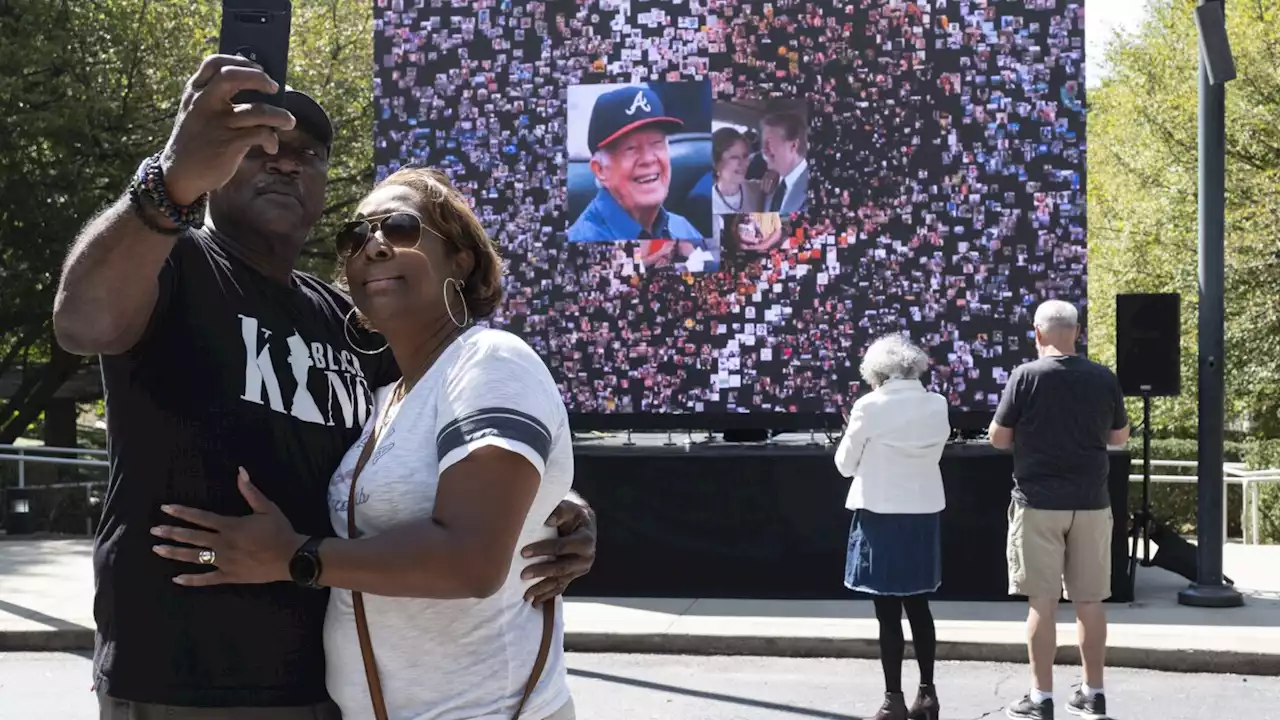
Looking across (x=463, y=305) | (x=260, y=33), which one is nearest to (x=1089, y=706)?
(x=463, y=305)

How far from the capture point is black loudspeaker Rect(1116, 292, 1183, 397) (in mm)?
10406

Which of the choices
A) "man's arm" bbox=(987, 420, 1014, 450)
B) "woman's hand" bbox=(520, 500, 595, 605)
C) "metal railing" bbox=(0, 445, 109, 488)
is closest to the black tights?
"man's arm" bbox=(987, 420, 1014, 450)

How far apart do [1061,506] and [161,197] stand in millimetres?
5430

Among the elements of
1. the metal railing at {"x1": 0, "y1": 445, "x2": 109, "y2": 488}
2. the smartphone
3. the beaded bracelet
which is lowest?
the metal railing at {"x1": 0, "y1": 445, "x2": 109, "y2": 488}

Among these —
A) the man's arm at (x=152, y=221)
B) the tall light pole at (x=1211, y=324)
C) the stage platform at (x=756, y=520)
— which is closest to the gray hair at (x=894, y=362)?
the stage platform at (x=756, y=520)

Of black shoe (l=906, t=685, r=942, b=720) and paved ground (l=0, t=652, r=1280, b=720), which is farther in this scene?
paved ground (l=0, t=652, r=1280, b=720)

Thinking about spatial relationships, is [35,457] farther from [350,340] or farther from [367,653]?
[367,653]

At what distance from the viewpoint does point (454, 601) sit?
85.5 inches

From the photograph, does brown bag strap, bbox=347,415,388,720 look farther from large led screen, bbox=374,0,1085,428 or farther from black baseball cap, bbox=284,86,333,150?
large led screen, bbox=374,0,1085,428

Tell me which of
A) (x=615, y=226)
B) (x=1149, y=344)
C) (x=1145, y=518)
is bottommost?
(x=1145, y=518)

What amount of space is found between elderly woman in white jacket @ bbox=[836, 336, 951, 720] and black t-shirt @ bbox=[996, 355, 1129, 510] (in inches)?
16.1

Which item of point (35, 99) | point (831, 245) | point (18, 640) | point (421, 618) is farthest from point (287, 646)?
point (35, 99)

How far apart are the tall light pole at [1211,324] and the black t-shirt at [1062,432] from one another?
12.5 feet

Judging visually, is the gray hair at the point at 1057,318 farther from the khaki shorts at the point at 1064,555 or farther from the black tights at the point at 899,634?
the black tights at the point at 899,634
